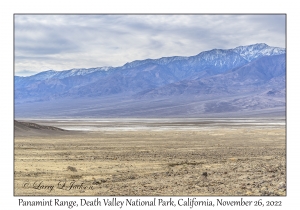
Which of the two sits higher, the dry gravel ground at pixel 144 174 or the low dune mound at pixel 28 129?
the low dune mound at pixel 28 129

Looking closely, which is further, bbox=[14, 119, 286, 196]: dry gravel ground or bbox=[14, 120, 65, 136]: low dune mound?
bbox=[14, 120, 65, 136]: low dune mound

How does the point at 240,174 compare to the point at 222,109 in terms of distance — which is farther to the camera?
the point at 222,109

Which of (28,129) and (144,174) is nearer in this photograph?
(144,174)

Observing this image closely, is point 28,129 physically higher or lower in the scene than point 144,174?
higher

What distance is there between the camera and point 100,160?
20.7 meters

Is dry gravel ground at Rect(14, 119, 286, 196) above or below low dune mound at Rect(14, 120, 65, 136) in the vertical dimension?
below

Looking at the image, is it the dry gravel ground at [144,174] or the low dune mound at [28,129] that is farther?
the low dune mound at [28,129]

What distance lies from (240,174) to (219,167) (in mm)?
2384
